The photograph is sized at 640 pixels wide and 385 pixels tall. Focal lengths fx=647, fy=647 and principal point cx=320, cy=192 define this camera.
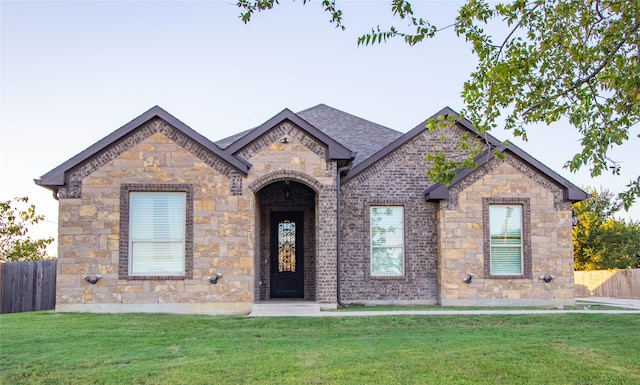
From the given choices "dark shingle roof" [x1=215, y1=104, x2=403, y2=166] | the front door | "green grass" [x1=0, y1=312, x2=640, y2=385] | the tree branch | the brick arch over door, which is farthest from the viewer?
"dark shingle roof" [x1=215, y1=104, x2=403, y2=166]

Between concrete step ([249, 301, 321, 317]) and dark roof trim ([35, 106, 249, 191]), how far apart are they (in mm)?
3006

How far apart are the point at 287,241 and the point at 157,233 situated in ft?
12.9

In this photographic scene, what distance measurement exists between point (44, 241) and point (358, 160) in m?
15.5

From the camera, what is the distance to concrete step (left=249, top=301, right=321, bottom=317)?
45.0ft

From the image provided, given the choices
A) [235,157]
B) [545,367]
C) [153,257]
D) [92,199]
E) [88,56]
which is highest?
[88,56]

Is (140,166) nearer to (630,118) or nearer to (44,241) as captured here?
(630,118)

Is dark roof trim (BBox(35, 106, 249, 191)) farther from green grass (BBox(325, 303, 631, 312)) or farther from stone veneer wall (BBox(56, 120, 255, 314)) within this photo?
green grass (BBox(325, 303, 631, 312))

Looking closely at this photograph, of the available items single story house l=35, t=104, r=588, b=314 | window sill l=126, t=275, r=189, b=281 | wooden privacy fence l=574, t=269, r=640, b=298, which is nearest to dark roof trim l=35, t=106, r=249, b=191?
single story house l=35, t=104, r=588, b=314

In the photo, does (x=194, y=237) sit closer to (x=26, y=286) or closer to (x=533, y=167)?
(x=26, y=286)

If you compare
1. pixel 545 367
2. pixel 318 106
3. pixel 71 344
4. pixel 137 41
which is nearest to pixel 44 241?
pixel 318 106

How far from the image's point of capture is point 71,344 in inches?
389

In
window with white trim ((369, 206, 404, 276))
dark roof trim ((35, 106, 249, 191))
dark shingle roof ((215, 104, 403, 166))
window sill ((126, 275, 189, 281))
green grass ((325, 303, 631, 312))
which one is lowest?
green grass ((325, 303, 631, 312))

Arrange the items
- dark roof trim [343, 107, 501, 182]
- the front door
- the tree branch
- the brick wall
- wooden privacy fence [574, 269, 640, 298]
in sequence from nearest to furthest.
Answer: the tree branch < the brick wall < dark roof trim [343, 107, 501, 182] < the front door < wooden privacy fence [574, 269, 640, 298]

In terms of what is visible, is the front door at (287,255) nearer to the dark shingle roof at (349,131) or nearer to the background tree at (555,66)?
the dark shingle roof at (349,131)
